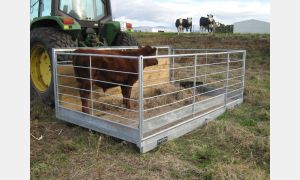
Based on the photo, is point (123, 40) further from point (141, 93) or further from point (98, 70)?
point (141, 93)

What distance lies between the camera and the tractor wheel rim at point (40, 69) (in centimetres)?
555

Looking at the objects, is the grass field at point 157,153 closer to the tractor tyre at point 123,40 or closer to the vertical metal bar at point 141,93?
the vertical metal bar at point 141,93

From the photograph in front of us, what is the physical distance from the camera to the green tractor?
5211 mm

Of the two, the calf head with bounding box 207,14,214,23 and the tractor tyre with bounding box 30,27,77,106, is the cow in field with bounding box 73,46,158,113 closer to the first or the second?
the tractor tyre with bounding box 30,27,77,106

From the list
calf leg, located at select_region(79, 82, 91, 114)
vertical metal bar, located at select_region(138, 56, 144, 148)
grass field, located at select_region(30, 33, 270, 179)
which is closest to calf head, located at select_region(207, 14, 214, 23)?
grass field, located at select_region(30, 33, 270, 179)

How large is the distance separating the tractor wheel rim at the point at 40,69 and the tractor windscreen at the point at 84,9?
1039 mm

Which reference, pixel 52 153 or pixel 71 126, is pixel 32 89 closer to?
pixel 71 126

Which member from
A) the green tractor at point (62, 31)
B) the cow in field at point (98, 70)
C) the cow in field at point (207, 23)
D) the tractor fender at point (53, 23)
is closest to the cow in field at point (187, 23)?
Answer: the cow in field at point (207, 23)

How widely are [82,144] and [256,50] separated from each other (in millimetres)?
11317

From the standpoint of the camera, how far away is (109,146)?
146 inches

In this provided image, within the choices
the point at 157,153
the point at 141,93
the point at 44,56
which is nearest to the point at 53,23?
the point at 44,56

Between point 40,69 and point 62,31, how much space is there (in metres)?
0.91

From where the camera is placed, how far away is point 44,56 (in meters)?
5.65

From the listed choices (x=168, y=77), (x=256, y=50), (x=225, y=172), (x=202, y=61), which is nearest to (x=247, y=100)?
(x=168, y=77)
